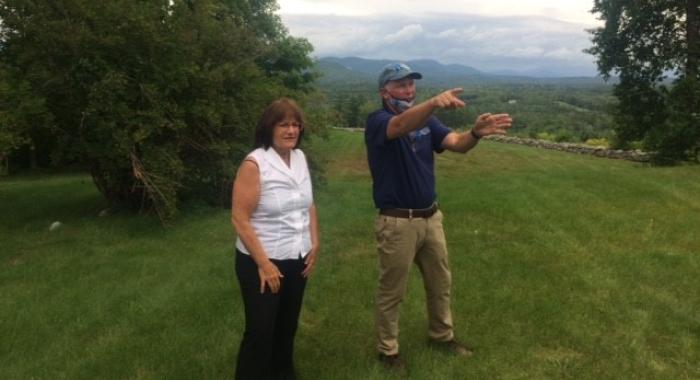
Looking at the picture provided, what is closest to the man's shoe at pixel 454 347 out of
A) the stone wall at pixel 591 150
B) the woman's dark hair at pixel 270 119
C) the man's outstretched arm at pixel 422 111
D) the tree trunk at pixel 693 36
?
the man's outstretched arm at pixel 422 111

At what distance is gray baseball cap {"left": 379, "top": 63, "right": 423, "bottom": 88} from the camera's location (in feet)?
11.9

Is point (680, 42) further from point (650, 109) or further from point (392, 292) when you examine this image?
point (392, 292)

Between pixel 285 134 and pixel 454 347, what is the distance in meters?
2.23

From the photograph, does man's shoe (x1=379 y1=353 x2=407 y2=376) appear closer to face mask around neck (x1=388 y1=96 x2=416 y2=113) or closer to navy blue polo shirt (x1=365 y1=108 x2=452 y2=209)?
navy blue polo shirt (x1=365 y1=108 x2=452 y2=209)

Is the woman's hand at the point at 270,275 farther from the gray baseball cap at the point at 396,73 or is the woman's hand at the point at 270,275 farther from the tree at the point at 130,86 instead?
the tree at the point at 130,86

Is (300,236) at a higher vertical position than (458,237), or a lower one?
higher

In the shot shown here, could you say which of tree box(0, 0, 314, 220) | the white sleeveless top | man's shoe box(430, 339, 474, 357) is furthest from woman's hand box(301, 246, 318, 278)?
tree box(0, 0, 314, 220)

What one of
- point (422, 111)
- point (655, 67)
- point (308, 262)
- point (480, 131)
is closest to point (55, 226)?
point (308, 262)

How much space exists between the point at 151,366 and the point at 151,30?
22.2 ft

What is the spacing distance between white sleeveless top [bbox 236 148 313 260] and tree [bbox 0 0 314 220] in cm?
648

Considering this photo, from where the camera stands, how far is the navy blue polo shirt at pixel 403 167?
12.2ft

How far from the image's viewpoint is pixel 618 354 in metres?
4.29

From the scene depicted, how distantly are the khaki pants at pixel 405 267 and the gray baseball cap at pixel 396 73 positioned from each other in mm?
924

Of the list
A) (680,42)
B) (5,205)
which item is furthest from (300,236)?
(680,42)
